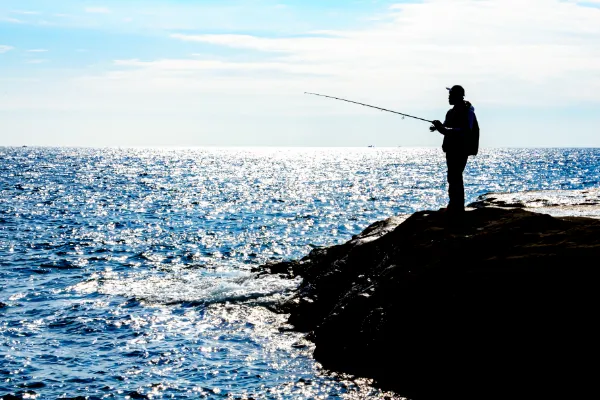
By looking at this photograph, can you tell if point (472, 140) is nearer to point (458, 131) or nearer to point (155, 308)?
point (458, 131)

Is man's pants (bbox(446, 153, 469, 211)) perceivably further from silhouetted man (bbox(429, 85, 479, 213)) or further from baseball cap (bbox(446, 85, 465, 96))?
baseball cap (bbox(446, 85, 465, 96))

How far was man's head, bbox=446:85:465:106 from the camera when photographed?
47.1 feet

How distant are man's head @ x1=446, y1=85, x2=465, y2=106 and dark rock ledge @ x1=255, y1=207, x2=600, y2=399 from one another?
2.80 m

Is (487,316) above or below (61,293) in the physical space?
above

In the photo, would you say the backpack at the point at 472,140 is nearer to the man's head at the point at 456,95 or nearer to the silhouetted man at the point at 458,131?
the silhouetted man at the point at 458,131

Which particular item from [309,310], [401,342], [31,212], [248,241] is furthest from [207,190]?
[401,342]

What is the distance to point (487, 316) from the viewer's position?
37.0 feet

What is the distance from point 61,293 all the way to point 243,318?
301 inches

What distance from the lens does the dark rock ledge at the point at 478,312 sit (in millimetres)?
10399

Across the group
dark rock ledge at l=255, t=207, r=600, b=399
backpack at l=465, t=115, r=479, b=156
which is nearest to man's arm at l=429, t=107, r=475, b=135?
backpack at l=465, t=115, r=479, b=156

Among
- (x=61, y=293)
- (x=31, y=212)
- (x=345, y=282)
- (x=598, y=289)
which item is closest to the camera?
(x=598, y=289)

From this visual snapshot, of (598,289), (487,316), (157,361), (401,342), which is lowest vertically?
(157,361)

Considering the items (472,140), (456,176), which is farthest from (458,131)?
(456,176)

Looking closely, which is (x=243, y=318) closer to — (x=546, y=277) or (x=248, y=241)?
(x=546, y=277)
